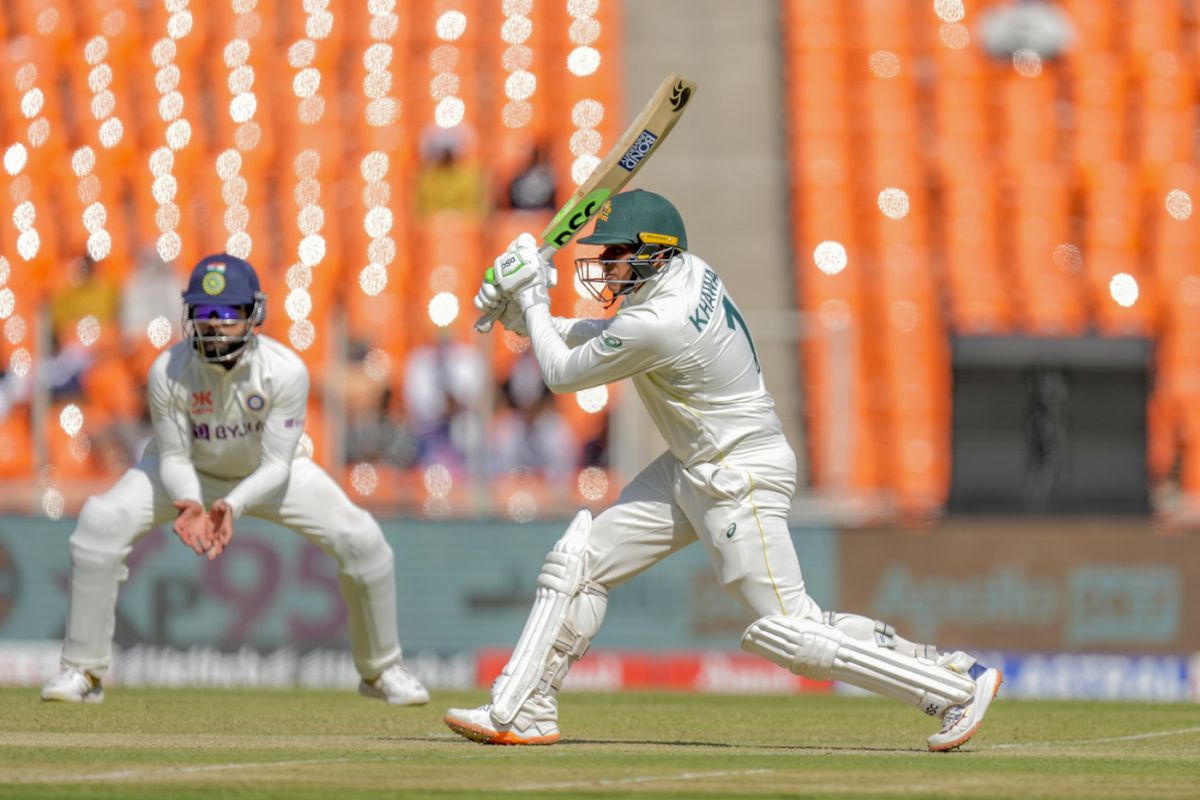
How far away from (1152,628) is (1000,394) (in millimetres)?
1717

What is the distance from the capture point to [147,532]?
27.7 feet

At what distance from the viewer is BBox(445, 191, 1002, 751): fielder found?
253 inches

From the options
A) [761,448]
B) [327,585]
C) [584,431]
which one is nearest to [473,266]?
[584,431]

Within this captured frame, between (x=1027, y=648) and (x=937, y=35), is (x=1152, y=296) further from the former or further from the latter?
(x=1027, y=648)

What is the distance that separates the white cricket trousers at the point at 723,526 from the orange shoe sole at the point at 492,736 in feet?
1.71

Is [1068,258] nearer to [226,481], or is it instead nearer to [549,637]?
[226,481]

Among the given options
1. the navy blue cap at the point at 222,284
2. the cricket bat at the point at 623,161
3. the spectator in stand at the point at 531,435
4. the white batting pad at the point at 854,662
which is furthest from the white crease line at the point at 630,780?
the spectator in stand at the point at 531,435

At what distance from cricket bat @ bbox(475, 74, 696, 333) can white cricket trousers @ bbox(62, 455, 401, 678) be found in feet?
5.79

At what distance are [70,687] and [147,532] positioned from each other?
657mm

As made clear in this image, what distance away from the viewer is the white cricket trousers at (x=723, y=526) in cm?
646

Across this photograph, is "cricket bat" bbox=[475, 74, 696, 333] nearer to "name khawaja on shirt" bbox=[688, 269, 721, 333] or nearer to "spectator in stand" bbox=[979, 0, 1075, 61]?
"name khawaja on shirt" bbox=[688, 269, 721, 333]

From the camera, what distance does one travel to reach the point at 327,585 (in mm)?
11359

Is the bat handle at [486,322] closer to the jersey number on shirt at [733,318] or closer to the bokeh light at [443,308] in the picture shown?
the jersey number on shirt at [733,318]

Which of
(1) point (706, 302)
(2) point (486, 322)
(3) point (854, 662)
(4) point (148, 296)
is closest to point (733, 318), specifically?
(1) point (706, 302)
